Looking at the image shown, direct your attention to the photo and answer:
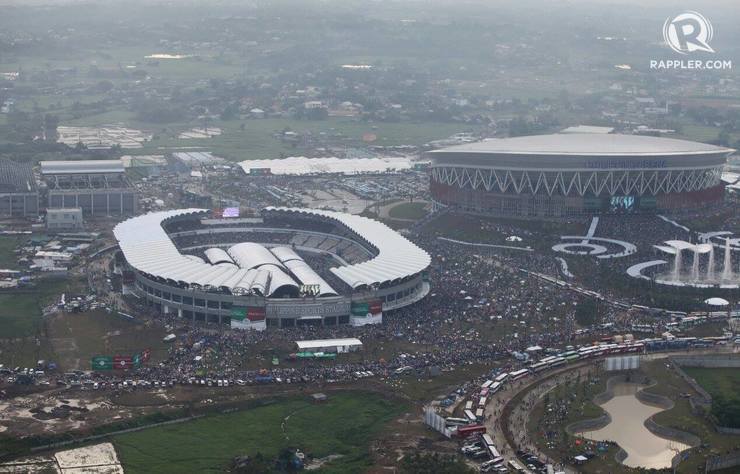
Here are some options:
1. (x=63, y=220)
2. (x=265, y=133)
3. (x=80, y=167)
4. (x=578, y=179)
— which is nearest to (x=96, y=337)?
(x=63, y=220)

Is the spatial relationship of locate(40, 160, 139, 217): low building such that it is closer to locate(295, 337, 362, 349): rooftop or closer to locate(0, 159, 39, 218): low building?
locate(0, 159, 39, 218): low building

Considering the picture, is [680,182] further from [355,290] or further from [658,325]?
[355,290]

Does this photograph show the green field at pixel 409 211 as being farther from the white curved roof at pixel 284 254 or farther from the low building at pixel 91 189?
the low building at pixel 91 189

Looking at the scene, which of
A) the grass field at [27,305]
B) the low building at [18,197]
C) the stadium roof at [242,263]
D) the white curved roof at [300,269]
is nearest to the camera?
the grass field at [27,305]

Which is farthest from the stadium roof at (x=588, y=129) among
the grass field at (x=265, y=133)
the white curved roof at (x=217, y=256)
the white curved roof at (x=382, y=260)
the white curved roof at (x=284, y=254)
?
the white curved roof at (x=217, y=256)

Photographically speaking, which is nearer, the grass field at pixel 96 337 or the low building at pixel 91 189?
the grass field at pixel 96 337

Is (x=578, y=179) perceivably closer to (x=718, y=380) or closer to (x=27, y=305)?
(x=718, y=380)

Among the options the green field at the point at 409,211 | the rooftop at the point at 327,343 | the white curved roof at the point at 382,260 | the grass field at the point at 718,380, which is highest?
the white curved roof at the point at 382,260

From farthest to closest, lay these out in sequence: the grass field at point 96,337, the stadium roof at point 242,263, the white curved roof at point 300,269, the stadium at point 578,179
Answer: the stadium at point 578,179 → the stadium roof at point 242,263 → the white curved roof at point 300,269 → the grass field at point 96,337
